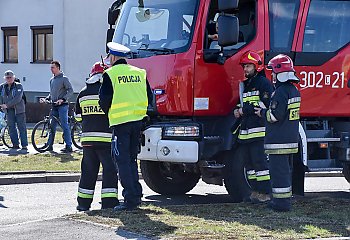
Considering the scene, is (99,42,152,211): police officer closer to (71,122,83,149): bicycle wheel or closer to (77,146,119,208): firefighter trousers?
(77,146,119,208): firefighter trousers

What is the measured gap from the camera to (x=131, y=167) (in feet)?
31.0

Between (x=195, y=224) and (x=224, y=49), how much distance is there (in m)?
2.96

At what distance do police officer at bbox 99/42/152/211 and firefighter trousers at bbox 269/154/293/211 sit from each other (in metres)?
1.58

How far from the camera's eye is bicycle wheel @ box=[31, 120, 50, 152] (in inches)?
690

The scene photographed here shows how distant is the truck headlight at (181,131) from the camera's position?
408 inches

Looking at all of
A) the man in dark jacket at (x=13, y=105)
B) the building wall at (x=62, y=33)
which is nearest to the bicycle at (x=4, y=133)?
the man in dark jacket at (x=13, y=105)

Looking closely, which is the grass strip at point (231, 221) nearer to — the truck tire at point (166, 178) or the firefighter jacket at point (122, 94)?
the firefighter jacket at point (122, 94)

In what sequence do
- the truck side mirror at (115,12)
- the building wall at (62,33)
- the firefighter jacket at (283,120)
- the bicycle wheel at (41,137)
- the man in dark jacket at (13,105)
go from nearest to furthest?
1. the firefighter jacket at (283,120)
2. the truck side mirror at (115,12)
3. the bicycle wheel at (41,137)
4. the man in dark jacket at (13,105)
5. the building wall at (62,33)

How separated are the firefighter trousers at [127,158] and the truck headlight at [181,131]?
0.93m

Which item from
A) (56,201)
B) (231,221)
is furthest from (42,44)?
(231,221)

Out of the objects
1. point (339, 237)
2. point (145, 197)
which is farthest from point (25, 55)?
point (339, 237)

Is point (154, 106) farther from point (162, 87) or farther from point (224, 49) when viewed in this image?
point (224, 49)

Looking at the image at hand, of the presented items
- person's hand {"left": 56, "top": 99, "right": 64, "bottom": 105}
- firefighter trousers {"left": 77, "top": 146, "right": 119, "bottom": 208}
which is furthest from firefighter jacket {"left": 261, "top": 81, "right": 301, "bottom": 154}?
person's hand {"left": 56, "top": 99, "right": 64, "bottom": 105}

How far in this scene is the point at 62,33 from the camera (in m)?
31.1
